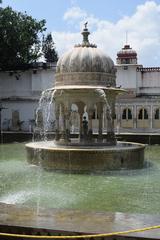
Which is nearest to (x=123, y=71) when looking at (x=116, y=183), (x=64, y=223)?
(x=116, y=183)

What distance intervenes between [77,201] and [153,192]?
2008mm

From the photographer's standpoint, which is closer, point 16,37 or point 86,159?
point 86,159

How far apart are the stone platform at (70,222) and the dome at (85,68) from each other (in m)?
9.84

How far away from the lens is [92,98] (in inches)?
583

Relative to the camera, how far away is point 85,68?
1498cm

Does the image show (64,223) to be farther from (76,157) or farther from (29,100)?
(29,100)

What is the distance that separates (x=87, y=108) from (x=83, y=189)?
194 inches

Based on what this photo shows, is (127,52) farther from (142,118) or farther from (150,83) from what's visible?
(142,118)

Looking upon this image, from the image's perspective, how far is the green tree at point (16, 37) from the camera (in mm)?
35156

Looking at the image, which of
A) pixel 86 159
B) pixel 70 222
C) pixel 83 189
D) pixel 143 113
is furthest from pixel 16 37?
pixel 70 222

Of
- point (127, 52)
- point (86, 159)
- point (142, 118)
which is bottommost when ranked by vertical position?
point (86, 159)

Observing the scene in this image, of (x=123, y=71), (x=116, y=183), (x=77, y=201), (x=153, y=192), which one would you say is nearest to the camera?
(x=77, y=201)

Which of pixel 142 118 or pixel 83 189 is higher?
pixel 142 118

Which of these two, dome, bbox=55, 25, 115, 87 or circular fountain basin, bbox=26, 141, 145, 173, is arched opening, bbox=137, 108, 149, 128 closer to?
dome, bbox=55, 25, 115, 87
